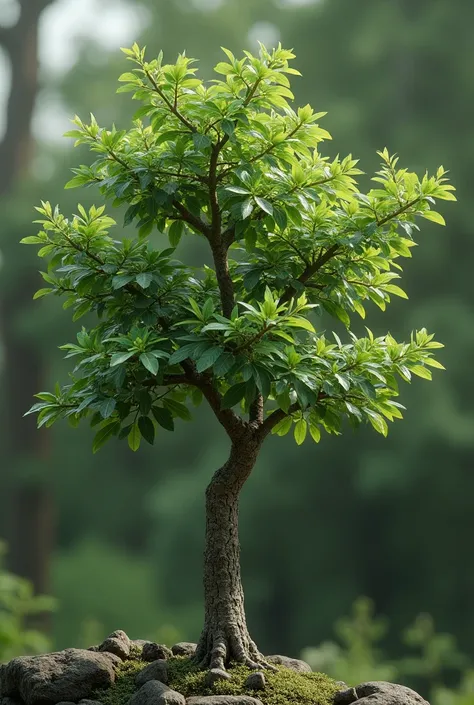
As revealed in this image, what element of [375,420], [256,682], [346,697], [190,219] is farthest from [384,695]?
[190,219]

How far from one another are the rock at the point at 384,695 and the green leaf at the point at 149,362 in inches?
37.2

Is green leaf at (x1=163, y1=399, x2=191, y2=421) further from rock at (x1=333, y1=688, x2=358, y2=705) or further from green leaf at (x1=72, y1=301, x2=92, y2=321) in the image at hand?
rock at (x1=333, y1=688, x2=358, y2=705)

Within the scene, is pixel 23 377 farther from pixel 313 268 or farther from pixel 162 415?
pixel 313 268

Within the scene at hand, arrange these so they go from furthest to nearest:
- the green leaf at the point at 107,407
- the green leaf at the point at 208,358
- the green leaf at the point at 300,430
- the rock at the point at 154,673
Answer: the green leaf at the point at 300,430 < the rock at the point at 154,673 < the green leaf at the point at 107,407 < the green leaf at the point at 208,358

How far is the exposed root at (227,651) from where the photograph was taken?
246 cm

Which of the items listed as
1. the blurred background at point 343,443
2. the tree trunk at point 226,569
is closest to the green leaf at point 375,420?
the tree trunk at point 226,569

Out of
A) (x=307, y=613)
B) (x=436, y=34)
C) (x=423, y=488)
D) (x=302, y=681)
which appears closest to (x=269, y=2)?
(x=436, y=34)

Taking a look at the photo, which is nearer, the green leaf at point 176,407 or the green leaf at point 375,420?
the green leaf at point 375,420

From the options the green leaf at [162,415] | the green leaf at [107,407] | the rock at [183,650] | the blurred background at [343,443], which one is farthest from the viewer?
the blurred background at [343,443]

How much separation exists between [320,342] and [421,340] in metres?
0.33

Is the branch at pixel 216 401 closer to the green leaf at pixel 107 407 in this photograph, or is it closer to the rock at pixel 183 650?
the green leaf at pixel 107 407

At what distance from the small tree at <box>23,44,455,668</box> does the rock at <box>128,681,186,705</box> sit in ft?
0.79

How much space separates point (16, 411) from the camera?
27.6 ft

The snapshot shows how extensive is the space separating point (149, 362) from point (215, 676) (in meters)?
0.82
